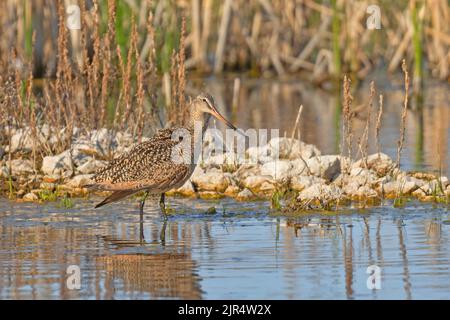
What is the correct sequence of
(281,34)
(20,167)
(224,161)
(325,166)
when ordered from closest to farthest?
(325,166), (20,167), (224,161), (281,34)

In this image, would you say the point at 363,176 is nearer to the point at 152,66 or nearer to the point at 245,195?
the point at 245,195

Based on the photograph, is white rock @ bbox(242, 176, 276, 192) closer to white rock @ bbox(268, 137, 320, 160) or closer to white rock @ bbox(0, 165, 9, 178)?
white rock @ bbox(268, 137, 320, 160)

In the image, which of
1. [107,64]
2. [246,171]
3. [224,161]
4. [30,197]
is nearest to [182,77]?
[107,64]

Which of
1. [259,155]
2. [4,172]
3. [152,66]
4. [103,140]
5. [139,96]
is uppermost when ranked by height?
[152,66]

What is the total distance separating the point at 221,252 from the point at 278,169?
9.77 ft

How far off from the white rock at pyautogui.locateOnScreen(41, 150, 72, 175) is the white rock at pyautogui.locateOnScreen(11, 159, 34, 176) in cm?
16

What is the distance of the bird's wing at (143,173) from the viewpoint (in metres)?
10.5

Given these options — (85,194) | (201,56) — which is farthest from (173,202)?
(201,56)

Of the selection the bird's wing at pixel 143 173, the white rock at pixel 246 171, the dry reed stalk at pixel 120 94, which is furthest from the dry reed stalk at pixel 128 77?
the bird's wing at pixel 143 173

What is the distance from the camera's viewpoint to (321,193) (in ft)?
35.9

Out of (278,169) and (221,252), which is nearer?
(221,252)

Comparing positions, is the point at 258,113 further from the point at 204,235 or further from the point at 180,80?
the point at 204,235

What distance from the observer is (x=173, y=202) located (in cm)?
1163
